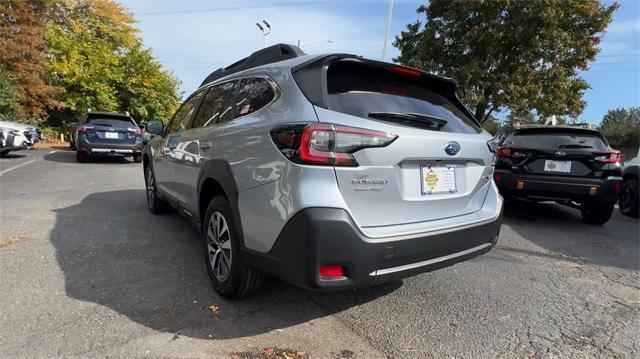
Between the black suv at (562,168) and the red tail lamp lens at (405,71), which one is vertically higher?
the red tail lamp lens at (405,71)

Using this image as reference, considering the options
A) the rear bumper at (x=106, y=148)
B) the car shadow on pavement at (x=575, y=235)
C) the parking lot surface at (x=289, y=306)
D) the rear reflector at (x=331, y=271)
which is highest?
the rear reflector at (x=331, y=271)

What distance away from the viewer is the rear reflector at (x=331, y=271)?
2344mm

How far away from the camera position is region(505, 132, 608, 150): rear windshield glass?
5.95 meters

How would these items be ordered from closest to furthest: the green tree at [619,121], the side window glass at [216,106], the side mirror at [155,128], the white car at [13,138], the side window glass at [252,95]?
1. the side window glass at [252,95]
2. the side window glass at [216,106]
3. the side mirror at [155,128]
4. the white car at [13,138]
5. the green tree at [619,121]

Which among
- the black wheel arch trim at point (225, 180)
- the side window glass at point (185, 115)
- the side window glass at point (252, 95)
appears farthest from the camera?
the side window glass at point (185, 115)

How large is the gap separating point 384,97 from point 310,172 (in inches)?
33.6

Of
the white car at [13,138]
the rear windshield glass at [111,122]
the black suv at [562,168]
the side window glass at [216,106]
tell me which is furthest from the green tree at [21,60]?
the black suv at [562,168]

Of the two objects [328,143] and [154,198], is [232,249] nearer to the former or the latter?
[328,143]

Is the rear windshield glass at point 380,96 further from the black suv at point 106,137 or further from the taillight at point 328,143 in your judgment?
the black suv at point 106,137

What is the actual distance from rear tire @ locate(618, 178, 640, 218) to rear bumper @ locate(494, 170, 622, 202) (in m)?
Result: 2.02

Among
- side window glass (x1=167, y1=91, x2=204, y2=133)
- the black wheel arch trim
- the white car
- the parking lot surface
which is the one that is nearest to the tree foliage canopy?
the white car

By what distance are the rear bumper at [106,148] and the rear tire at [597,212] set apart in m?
11.4

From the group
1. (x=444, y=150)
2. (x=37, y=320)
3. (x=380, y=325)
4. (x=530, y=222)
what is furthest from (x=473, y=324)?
(x=530, y=222)

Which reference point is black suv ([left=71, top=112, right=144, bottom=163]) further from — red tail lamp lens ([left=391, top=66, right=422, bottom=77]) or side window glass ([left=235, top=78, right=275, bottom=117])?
red tail lamp lens ([left=391, top=66, right=422, bottom=77])
